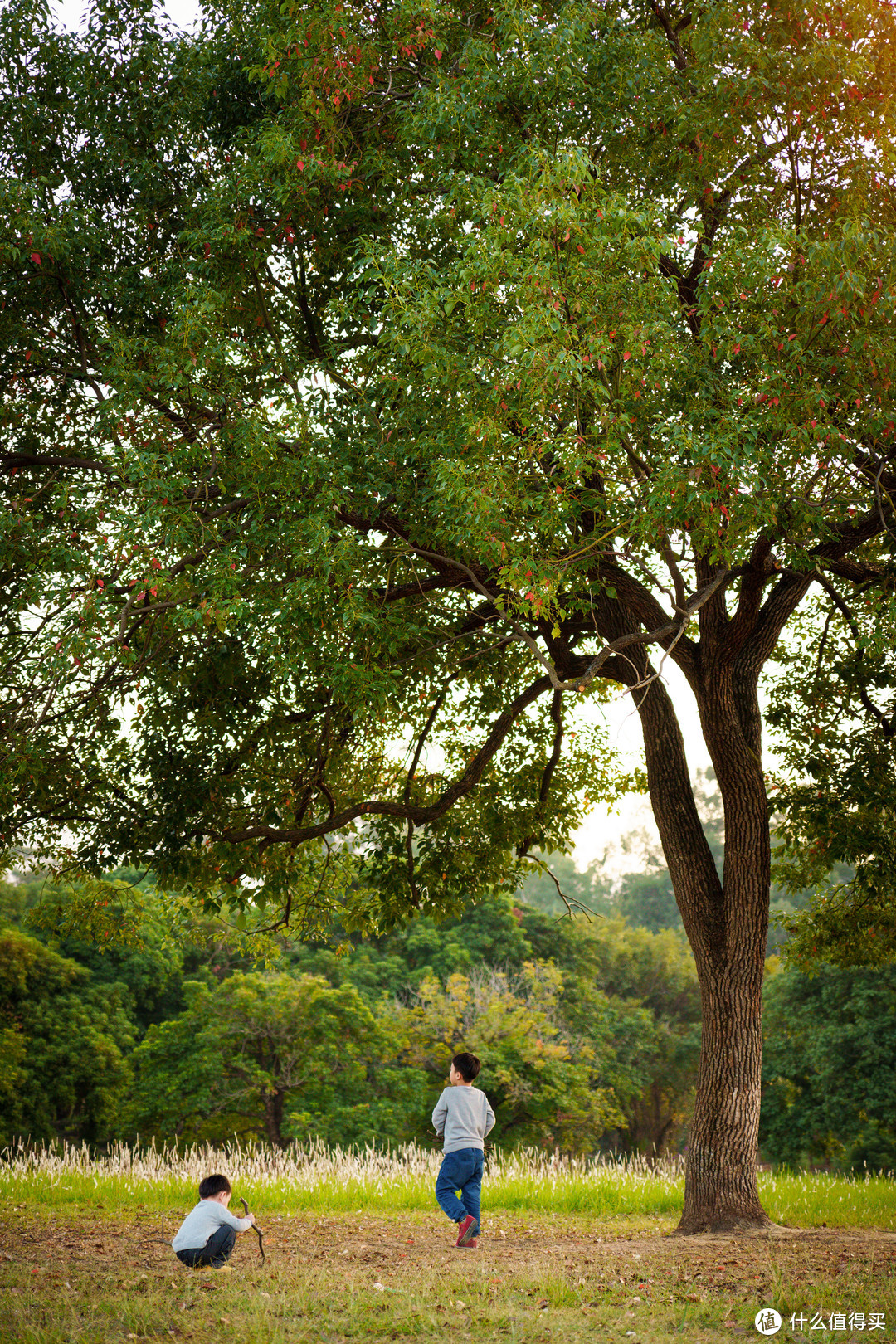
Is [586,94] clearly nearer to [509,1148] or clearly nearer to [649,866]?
[509,1148]

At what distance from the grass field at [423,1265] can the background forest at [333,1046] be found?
8.64 m

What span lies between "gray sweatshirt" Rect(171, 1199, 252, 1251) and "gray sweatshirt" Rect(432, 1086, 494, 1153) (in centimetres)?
149

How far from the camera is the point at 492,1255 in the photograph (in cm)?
690

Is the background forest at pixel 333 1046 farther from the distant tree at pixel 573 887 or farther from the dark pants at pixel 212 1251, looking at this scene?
the distant tree at pixel 573 887

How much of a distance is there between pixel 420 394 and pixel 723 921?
5160 millimetres

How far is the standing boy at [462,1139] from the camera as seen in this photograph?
688cm

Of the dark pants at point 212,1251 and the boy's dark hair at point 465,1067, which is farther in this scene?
the boy's dark hair at point 465,1067

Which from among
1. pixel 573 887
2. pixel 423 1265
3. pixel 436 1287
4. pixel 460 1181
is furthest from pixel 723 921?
pixel 573 887

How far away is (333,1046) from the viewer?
21.2m

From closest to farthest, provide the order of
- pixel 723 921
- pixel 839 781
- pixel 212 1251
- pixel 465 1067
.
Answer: pixel 212 1251
pixel 465 1067
pixel 723 921
pixel 839 781

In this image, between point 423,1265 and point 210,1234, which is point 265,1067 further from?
point 210,1234

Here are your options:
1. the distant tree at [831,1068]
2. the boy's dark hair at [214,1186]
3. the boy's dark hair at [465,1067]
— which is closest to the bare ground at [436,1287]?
the boy's dark hair at [214,1186]

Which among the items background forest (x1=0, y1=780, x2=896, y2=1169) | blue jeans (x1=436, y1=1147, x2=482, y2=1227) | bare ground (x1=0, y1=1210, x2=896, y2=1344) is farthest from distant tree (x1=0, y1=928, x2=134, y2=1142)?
blue jeans (x1=436, y1=1147, x2=482, y2=1227)

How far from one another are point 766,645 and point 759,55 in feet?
15.6
